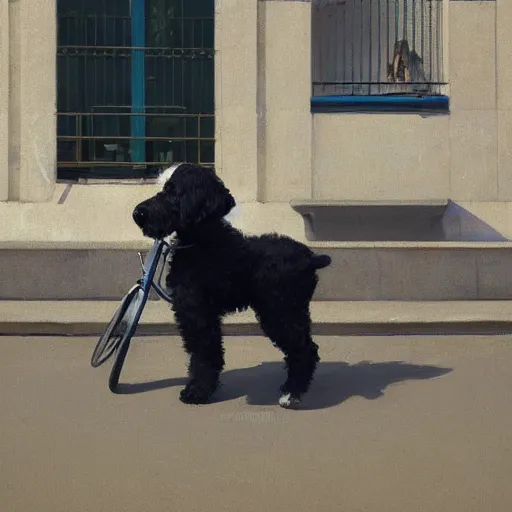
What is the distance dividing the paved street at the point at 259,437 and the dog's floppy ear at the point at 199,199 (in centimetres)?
105

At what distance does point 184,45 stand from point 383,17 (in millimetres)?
2358

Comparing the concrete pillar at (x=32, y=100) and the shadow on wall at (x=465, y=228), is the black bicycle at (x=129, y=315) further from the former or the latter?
the shadow on wall at (x=465, y=228)

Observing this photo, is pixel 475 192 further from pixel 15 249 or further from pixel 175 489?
pixel 175 489

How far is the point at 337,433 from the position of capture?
5445 millimetres

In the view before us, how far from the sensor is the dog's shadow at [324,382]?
6.45 metres

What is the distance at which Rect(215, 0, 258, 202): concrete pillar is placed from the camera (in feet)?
41.3

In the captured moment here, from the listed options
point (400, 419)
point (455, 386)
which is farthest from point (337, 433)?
point (455, 386)

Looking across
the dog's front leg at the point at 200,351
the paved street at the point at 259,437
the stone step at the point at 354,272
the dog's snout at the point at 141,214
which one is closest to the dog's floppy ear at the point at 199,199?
the dog's snout at the point at 141,214

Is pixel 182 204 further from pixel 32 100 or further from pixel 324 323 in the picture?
pixel 32 100

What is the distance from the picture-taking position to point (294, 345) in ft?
20.6

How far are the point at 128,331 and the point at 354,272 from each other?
5129mm

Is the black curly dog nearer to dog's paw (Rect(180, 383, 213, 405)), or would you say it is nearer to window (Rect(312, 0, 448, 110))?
dog's paw (Rect(180, 383, 213, 405))

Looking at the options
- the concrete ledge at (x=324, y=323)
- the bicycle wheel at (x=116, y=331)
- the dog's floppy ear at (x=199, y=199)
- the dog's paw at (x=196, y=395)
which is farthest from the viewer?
the concrete ledge at (x=324, y=323)

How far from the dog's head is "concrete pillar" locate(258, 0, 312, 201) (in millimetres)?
6621
